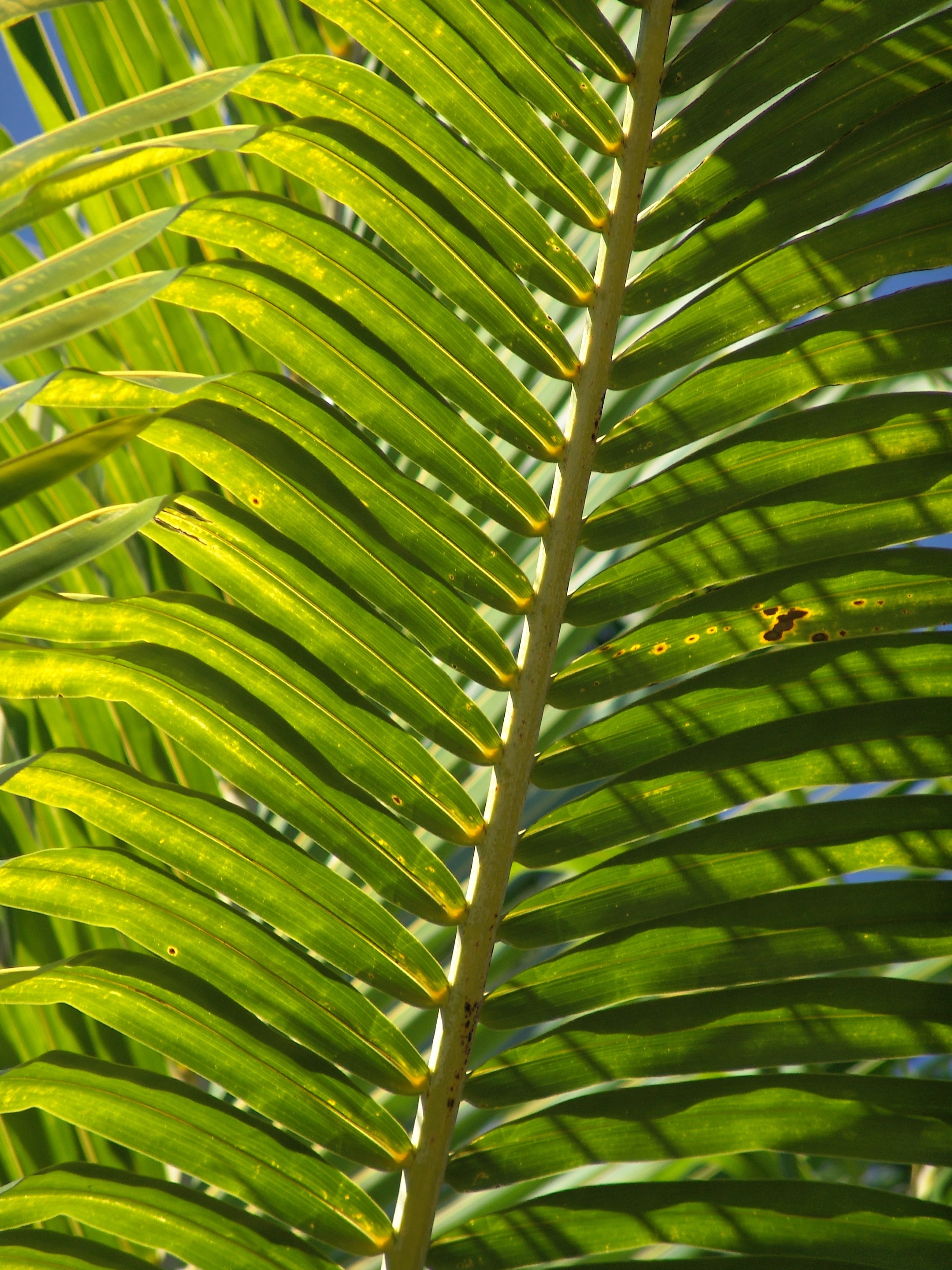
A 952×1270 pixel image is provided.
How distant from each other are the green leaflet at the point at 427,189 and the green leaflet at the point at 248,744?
0.39m

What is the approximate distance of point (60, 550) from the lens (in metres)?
0.48

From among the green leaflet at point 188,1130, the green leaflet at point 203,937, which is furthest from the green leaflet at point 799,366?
the green leaflet at point 188,1130

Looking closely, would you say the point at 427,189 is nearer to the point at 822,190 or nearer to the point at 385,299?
A: the point at 385,299

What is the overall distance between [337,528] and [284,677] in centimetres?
13

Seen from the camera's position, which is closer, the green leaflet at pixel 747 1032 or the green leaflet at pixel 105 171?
the green leaflet at pixel 105 171

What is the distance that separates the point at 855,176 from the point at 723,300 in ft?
0.43

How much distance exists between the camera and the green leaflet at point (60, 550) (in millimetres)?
456

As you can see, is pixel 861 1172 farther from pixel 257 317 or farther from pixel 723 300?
pixel 257 317

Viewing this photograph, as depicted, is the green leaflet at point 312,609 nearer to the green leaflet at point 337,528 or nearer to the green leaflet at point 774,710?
the green leaflet at point 337,528

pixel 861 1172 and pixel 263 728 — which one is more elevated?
pixel 263 728

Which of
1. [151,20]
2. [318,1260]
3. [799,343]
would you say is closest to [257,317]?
[799,343]

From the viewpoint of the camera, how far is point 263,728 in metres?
0.76

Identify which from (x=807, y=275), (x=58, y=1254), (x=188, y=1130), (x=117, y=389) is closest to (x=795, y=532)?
(x=807, y=275)

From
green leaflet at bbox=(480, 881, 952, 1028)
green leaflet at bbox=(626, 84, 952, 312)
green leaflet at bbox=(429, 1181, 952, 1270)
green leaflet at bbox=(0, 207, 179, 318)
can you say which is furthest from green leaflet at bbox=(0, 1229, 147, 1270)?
green leaflet at bbox=(626, 84, 952, 312)
